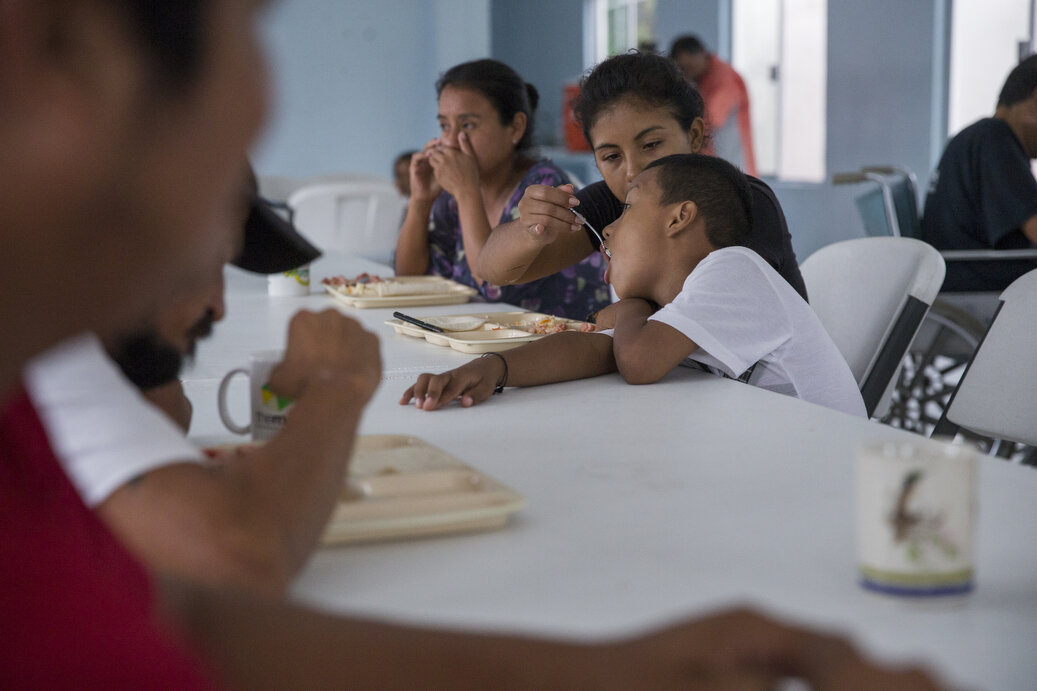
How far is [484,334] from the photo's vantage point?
1.67 metres

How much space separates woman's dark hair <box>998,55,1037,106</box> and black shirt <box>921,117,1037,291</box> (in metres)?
0.11

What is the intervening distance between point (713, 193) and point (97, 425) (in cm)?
114

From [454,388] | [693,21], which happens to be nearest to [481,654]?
[454,388]

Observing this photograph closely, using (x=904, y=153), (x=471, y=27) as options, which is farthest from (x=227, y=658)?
(x=471, y=27)

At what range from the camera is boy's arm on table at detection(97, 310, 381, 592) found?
609 mm

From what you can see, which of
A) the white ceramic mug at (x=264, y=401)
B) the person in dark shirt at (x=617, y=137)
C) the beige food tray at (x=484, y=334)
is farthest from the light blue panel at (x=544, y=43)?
the white ceramic mug at (x=264, y=401)

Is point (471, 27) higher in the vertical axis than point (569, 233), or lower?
higher

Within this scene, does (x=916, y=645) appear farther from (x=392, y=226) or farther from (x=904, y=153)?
(x=904, y=153)

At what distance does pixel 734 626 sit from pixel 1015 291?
115cm

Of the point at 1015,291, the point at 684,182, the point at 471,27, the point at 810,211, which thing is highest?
the point at 471,27

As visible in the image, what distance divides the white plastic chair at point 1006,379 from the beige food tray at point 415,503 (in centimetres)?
84

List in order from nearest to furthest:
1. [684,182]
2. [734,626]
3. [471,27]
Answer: [734,626]
[684,182]
[471,27]

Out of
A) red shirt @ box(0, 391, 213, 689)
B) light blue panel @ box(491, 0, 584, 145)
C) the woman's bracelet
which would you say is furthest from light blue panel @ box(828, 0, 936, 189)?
red shirt @ box(0, 391, 213, 689)

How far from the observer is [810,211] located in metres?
5.12
